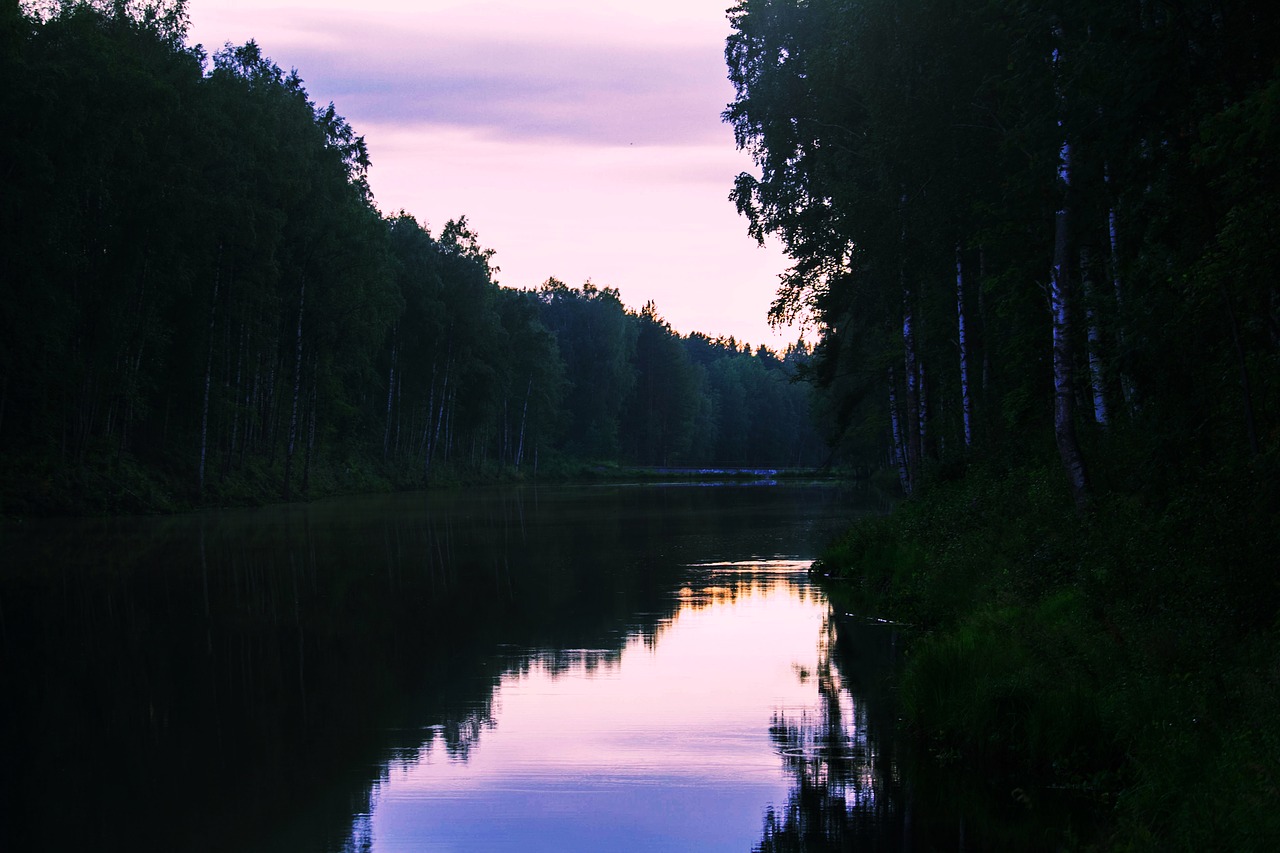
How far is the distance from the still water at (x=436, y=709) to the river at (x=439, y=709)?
35mm

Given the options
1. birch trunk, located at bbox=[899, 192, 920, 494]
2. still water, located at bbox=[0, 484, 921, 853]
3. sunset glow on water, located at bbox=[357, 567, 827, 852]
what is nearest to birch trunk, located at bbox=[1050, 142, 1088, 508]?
still water, located at bbox=[0, 484, 921, 853]

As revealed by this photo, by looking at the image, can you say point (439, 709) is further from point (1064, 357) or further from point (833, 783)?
point (1064, 357)

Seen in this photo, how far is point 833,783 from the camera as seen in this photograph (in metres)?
9.03

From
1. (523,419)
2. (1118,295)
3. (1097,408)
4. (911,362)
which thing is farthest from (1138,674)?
(523,419)

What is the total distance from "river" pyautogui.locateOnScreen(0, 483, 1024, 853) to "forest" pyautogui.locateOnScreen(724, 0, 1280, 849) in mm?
1190

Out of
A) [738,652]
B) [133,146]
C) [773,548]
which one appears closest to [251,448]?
[133,146]

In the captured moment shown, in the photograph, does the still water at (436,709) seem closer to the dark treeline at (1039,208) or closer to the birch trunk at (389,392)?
the dark treeline at (1039,208)

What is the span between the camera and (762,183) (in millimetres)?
27844

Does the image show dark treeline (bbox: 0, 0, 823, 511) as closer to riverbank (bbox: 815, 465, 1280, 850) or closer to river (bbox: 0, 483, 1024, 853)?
river (bbox: 0, 483, 1024, 853)

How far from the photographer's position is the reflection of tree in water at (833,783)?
7.86 meters

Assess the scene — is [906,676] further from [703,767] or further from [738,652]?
[738,652]

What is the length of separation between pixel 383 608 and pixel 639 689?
271 inches

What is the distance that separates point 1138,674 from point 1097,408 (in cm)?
1090

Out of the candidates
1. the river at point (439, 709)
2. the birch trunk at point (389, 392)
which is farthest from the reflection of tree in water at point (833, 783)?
the birch trunk at point (389, 392)
